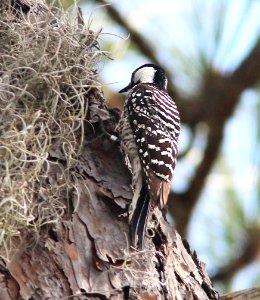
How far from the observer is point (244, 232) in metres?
3.76

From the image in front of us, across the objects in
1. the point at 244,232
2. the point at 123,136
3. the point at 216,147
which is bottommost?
the point at 244,232

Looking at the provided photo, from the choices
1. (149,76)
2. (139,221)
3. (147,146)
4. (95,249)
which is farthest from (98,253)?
(149,76)

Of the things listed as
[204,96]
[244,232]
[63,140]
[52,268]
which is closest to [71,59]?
[63,140]

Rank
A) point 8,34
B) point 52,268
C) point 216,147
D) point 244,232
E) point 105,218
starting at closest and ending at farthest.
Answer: point 52,268 < point 105,218 < point 8,34 < point 216,147 < point 244,232

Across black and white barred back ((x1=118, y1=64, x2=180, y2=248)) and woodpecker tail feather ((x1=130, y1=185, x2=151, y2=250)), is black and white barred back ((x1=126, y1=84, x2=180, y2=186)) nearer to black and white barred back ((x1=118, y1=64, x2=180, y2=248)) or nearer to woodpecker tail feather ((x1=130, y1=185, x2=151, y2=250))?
black and white barred back ((x1=118, y1=64, x2=180, y2=248))

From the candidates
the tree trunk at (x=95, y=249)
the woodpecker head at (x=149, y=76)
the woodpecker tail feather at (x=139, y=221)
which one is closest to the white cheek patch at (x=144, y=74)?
the woodpecker head at (x=149, y=76)

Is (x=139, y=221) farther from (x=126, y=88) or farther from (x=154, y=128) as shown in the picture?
(x=126, y=88)

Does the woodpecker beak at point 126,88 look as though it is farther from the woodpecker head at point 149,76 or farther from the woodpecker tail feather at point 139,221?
the woodpecker tail feather at point 139,221

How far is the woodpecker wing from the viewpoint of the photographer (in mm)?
2678

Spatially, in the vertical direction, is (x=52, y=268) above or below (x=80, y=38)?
below

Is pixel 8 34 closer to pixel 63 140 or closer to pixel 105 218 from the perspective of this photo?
pixel 63 140

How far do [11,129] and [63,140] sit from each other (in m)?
0.21

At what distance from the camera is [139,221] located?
246cm

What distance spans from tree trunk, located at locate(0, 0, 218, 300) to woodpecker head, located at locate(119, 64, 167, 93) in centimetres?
56
